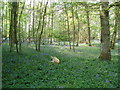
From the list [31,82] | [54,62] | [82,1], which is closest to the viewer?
[31,82]

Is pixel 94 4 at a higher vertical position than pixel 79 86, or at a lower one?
higher

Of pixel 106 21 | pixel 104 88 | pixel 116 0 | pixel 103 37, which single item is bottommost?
pixel 104 88

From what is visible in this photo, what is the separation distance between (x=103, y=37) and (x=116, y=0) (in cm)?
342

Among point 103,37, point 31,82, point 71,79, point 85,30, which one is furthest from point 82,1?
point 85,30

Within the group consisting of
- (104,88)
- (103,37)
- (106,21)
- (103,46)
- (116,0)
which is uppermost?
(116,0)

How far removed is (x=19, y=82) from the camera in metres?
5.45

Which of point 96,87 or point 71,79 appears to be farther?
point 71,79

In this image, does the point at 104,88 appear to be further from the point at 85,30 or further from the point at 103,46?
the point at 85,30

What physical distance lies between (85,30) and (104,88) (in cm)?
3713

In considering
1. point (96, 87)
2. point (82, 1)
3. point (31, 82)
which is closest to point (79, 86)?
point (96, 87)

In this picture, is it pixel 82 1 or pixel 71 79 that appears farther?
pixel 82 1

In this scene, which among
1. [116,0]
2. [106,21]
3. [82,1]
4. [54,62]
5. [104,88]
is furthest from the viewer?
[106,21]

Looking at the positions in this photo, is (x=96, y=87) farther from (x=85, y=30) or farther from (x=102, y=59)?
(x=85, y=30)

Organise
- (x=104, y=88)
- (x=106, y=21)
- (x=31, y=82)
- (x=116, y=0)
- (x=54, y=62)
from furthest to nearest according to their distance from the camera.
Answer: (x=106, y=21) → (x=54, y=62) → (x=116, y=0) → (x=31, y=82) → (x=104, y=88)
